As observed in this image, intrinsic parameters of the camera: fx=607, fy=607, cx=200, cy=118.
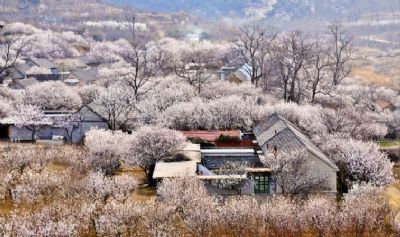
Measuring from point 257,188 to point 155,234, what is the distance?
8.95 m

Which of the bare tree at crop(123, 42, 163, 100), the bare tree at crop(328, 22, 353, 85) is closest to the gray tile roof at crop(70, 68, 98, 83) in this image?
the bare tree at crop(123, 42, 163, 100)

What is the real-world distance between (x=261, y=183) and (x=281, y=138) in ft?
16.2

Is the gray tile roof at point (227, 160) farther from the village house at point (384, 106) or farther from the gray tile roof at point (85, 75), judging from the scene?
the gray tile roof at point (85, 75)

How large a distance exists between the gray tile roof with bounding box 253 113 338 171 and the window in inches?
91.0

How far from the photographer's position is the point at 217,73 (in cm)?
7356

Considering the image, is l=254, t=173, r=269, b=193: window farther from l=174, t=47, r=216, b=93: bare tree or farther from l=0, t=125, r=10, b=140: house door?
l=174, t=47, r=216, b=93: bare tree

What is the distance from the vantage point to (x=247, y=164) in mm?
34062

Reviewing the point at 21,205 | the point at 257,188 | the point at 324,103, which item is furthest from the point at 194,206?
the point at 324,103

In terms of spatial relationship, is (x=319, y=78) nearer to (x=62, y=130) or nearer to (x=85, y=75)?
(x=62, y=130)

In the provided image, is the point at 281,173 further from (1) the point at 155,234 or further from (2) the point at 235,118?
(2) the point at 235,118

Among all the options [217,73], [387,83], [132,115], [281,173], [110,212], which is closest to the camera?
[110,212]

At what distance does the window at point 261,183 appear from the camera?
31375mm

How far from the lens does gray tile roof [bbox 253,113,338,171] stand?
107ft

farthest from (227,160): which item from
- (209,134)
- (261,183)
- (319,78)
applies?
(319,78)
